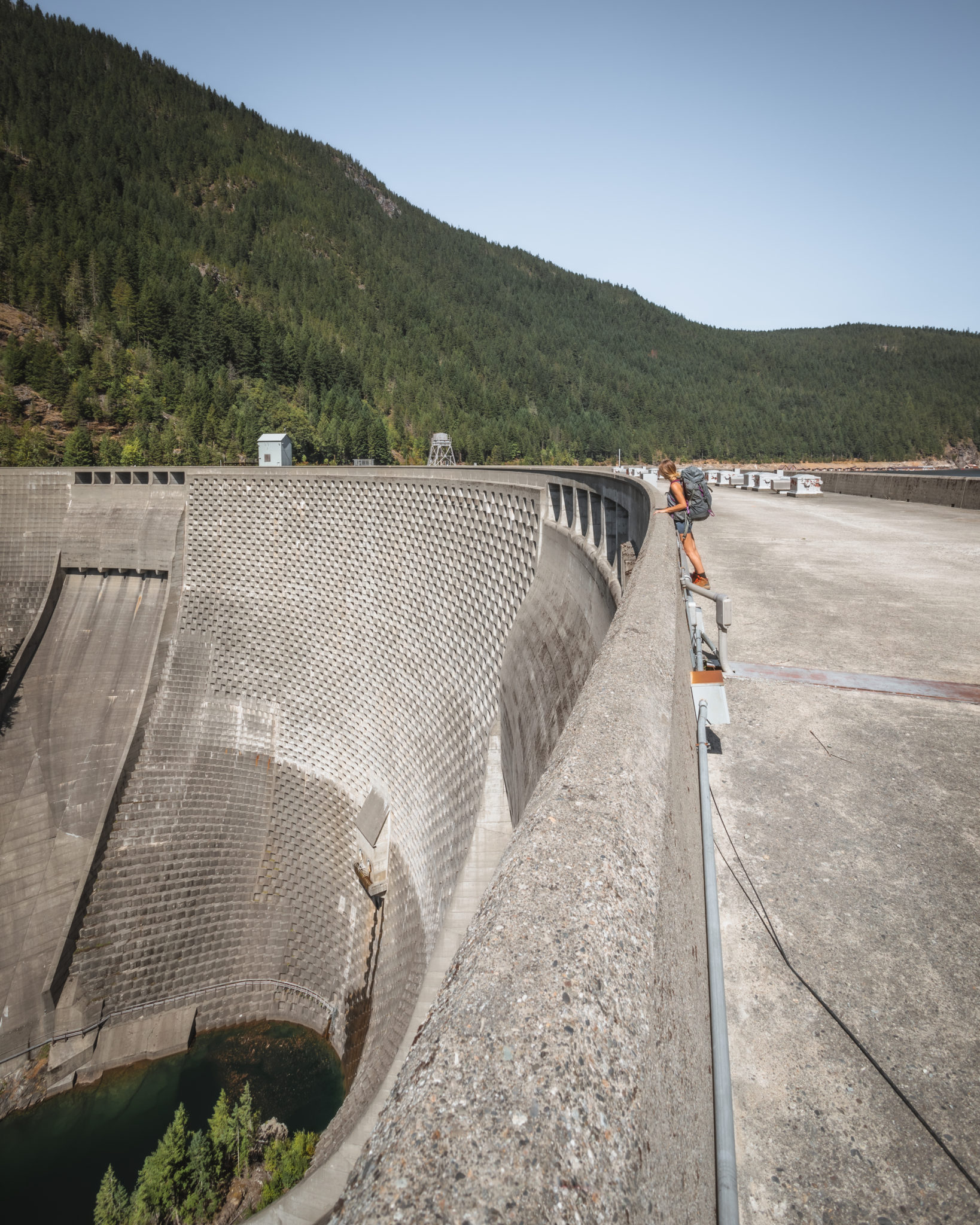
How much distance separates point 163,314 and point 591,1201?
80.2 meters

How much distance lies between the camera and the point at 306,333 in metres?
79.8

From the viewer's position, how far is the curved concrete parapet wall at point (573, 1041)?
83 cm

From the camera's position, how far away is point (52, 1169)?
17.3 m

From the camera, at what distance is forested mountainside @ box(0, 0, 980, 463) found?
55906mm

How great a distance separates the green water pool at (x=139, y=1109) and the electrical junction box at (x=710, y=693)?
20.6 meters

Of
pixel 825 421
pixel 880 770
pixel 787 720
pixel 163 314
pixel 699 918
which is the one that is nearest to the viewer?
pixel 699 918

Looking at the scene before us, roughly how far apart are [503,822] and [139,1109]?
53.1ft

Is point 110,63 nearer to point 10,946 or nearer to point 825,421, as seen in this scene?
point 825,421

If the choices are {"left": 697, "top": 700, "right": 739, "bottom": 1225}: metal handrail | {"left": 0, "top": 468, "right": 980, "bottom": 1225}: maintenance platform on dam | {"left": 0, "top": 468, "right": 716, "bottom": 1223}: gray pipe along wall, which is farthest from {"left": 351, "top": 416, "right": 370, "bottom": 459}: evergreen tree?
{"left": 697, "top": 700, "right": 739, "bottom": 1225}: metal handrail

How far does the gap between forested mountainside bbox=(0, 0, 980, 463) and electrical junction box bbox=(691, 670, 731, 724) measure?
5233 centimetres

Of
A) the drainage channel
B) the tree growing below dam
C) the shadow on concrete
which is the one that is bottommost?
the tree growing below dam

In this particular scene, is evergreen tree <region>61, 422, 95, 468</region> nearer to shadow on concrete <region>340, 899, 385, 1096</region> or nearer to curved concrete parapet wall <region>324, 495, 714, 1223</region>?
shadow on concrete <region>340, 899, 385, 1096</region>

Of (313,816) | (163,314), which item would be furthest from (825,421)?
(313,816)

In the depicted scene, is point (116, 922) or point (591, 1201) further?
point (116, 922)
